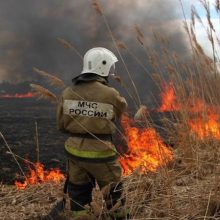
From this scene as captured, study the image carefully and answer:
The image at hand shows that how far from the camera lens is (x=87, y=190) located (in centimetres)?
425

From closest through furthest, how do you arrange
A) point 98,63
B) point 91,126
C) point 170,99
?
point 91,126, point 98,63, point 170,99

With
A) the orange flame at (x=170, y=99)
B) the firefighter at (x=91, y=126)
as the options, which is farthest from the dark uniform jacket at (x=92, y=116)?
the orange flame at (x=170, y=99)

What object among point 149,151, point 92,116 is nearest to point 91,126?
point 92,116

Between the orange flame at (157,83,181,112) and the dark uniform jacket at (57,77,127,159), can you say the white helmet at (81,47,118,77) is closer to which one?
the dark uniform jacket at (57,77,127,159)

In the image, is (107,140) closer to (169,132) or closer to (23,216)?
(23,216)

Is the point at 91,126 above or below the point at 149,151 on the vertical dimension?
above

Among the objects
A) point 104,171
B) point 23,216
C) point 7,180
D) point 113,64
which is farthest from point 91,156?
point 7,180

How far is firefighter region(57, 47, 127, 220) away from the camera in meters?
4.02

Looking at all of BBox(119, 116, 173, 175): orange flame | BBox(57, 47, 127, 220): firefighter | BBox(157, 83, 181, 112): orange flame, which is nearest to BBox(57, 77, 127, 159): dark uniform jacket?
BBox(57, 47, 127, 220): firefighter

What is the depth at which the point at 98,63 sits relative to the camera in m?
4.21

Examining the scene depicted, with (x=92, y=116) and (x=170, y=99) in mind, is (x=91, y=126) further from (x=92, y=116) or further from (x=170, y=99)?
(x=170, y=99)

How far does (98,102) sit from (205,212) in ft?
→ 4.04

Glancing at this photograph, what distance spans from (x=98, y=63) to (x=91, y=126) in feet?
1.81

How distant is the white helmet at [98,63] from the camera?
4207 mm
